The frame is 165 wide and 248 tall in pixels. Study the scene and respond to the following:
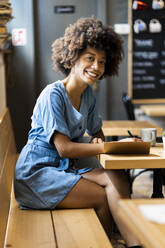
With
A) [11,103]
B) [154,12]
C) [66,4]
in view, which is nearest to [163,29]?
[154,12]

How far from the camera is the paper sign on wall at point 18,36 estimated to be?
18.3 ft

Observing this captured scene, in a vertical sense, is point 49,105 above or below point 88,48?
below

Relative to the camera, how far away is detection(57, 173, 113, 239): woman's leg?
7.91ft

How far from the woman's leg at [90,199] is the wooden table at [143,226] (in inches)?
40.6

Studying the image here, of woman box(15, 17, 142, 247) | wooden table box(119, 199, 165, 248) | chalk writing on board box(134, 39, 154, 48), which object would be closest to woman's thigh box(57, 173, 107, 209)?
woman box(15, 17, 142, 247)

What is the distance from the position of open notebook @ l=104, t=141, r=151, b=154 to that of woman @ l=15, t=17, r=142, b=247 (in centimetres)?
5

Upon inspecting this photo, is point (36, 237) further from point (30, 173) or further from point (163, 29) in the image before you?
point (163, 29)

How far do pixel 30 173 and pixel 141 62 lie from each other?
389cm

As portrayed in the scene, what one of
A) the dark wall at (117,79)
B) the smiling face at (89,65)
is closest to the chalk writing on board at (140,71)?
the dark wall at (117,79)

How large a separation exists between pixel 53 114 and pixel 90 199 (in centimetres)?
51

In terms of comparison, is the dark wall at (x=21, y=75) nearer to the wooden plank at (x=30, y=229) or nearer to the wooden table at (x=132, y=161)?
the wooden plank at (x=30, y=229)

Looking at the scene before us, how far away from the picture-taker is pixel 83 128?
8.82ft

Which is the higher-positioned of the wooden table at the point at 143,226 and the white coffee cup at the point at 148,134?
the wooden table at the point at 143,226

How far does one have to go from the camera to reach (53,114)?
240 cm
